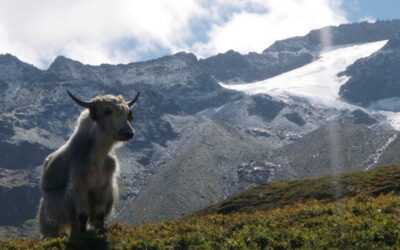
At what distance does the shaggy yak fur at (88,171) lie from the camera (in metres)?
20.2

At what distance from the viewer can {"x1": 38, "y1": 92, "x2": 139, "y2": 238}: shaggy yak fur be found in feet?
66.4

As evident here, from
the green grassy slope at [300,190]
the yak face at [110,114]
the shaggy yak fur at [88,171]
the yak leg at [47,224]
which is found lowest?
the green grassy slope at [300,190]

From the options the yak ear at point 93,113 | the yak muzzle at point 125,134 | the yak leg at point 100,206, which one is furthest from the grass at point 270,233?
the yak ear at point 93,113

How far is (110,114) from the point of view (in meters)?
20.4

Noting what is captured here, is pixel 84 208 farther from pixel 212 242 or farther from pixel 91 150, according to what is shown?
pixel 212 242

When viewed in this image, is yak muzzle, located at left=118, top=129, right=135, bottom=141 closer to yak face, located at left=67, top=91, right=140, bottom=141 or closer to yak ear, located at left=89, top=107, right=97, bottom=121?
yak face, located at left=67, top=91, right=140, bottom=141

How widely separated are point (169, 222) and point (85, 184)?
13.7ft

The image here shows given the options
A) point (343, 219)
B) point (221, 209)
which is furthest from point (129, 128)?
point (221, 209)

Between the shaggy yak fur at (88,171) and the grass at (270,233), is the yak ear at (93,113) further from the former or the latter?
the grass at (270,233)

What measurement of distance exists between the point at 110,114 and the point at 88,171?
191 centimetres

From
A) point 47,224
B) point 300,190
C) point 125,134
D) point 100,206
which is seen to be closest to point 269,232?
point 125,134

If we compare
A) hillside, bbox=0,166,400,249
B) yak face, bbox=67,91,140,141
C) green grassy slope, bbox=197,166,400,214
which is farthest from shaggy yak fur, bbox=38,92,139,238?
green grassy slope, bbox=197,166,400,214

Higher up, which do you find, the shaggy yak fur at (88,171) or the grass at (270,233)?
the shaggy yak fur at (88,171)

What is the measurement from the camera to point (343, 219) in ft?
66.8
